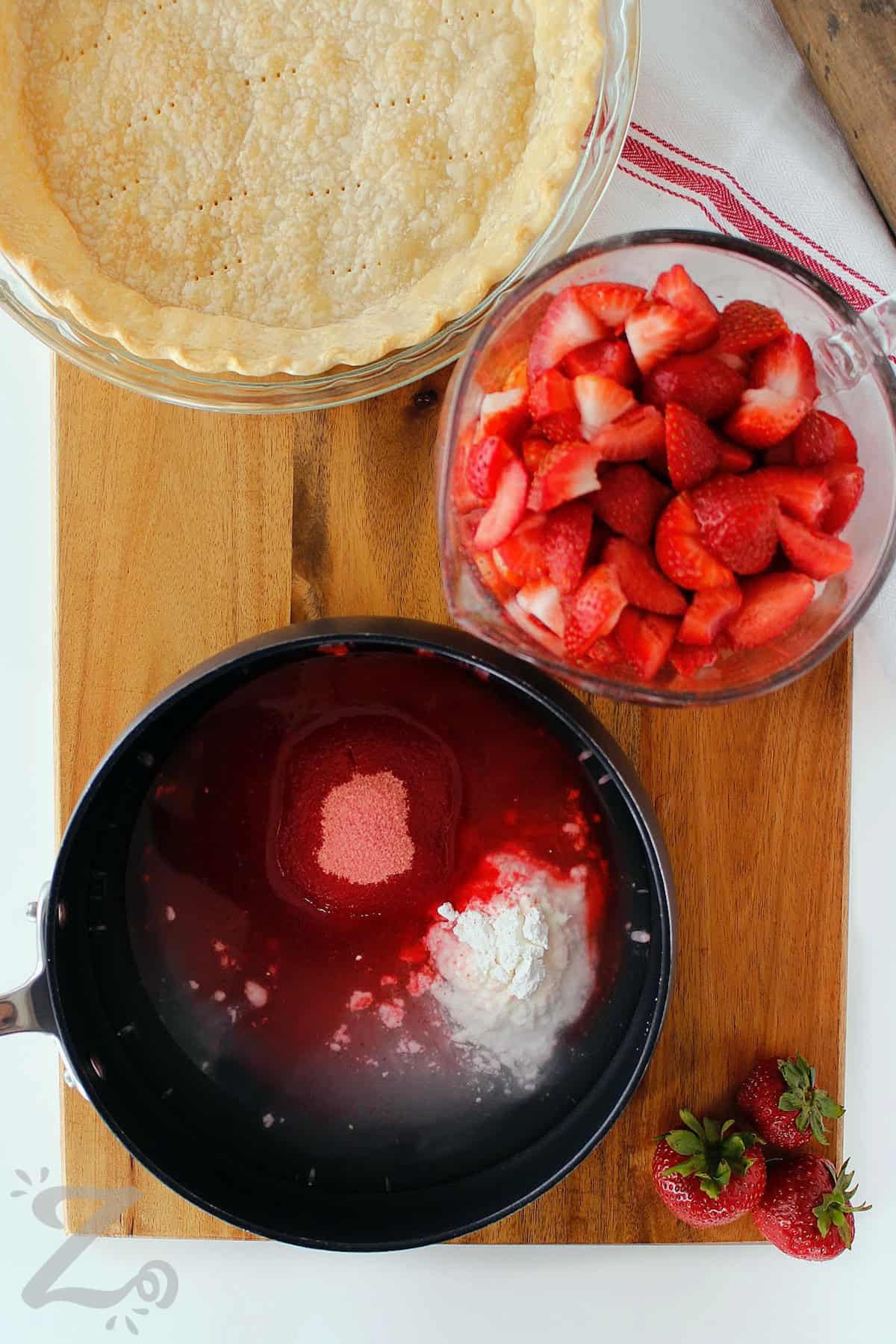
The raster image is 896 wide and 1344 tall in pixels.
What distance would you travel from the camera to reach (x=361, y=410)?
1.19 meters

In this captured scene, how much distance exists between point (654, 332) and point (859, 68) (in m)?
0.48

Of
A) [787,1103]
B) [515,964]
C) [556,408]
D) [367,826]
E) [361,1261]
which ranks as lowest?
[361,1261]

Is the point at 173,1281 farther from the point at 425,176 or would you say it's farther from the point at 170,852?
the point at 425,176

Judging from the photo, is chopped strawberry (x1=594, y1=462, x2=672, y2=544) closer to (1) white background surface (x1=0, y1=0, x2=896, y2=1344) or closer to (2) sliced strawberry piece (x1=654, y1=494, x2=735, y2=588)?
(2) sliced strawberry piece (x1=654, y1=494, x2=735, y2=588)

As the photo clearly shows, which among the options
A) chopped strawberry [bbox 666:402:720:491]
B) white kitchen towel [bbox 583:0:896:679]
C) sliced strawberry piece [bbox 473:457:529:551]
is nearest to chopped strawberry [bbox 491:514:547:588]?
sliced strawberry piece [bbox 473:457:529:551]

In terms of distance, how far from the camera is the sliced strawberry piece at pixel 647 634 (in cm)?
93

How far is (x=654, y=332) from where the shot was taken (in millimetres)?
904

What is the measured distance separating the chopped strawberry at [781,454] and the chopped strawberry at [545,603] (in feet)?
0.71

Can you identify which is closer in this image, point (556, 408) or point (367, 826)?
point (556, 408)

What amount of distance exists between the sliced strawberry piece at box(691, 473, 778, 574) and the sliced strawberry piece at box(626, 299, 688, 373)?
0.11 meters

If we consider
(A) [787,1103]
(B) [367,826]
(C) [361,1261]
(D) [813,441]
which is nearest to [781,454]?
(D) [813,441]

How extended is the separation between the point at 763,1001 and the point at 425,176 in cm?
97

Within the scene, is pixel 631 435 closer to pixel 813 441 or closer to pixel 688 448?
pixel 688 448

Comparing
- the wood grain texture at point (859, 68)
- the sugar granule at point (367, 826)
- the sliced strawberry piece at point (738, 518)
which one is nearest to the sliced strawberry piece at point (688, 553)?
the sliced strawberry piece at point (738, 518)
